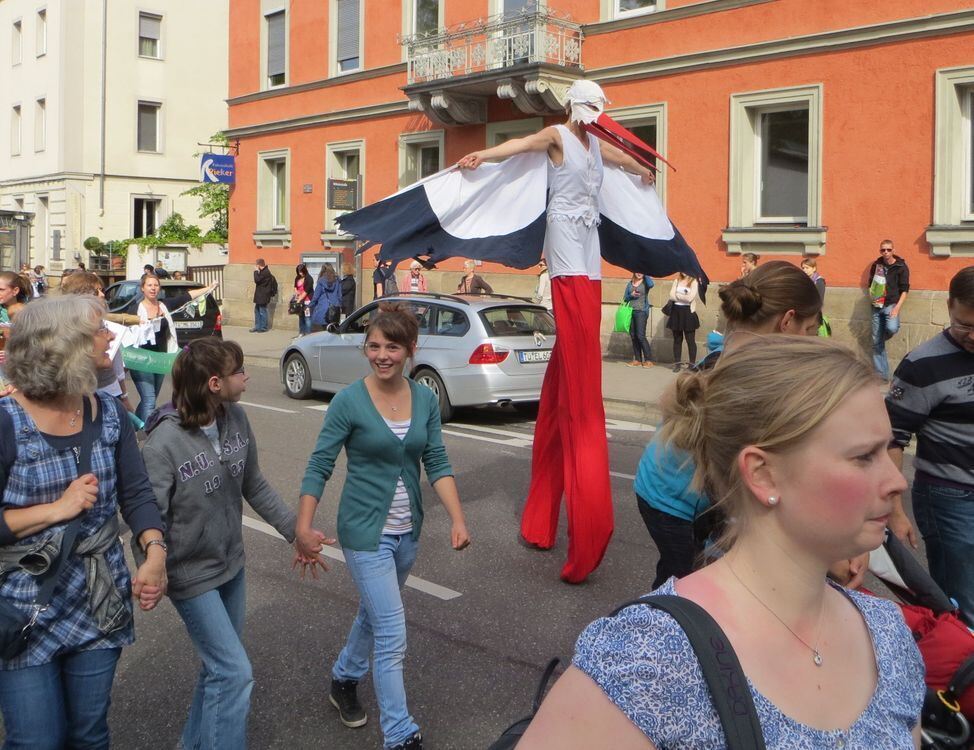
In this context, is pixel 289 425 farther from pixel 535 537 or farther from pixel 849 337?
pixel 849 337

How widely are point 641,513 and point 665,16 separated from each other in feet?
53.7

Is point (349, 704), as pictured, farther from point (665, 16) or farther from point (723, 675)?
point (665, 16)

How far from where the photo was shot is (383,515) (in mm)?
4031

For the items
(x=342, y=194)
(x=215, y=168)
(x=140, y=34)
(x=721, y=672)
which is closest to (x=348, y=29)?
(x=342, y=194)

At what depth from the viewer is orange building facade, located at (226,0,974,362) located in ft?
50.0

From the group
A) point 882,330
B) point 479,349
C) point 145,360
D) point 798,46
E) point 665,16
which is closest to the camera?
point 145,360

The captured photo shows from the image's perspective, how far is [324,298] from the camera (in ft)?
72.6

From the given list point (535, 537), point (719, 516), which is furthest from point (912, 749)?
point (535, 537)

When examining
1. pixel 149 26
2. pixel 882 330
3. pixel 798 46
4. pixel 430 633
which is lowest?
pixel 430 633

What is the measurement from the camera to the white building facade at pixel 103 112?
4050cm

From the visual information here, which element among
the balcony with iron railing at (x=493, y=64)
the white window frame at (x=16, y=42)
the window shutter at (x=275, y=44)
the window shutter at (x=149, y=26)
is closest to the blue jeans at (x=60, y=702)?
the balcony with iron railing at (x=493, y=64)

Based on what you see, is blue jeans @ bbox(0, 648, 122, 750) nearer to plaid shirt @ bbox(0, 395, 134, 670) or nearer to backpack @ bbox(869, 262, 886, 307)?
plaid shirt @ bbox(0, 395, 134, 670)

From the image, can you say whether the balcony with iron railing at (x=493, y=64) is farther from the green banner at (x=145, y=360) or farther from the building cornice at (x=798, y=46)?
the green banner at (x=145, y=360)

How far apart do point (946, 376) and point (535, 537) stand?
3513 mm
